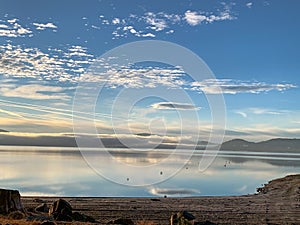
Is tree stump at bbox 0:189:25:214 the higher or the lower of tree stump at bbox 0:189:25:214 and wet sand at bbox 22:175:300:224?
the higher

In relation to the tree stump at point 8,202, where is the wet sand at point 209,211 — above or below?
below

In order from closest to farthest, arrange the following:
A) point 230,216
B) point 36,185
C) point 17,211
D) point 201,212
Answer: point 17,211
point 230,216
point 201,212
point 36,185

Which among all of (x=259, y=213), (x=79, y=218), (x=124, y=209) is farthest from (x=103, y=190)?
(x=79, y=218)

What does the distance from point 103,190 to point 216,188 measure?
19.7m

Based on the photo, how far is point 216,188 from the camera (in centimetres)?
7144

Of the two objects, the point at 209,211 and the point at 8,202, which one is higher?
the point at 8,202

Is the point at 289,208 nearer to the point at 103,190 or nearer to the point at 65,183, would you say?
the point at 103,190

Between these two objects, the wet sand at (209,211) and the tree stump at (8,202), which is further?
the wet sand at (209,211)

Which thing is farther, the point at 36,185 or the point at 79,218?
the point at 36,185

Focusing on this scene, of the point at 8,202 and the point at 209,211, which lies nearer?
the point at 8,202

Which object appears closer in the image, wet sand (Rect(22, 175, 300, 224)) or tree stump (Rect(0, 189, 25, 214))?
tree stump (Rect(0, 189, 25, 214))

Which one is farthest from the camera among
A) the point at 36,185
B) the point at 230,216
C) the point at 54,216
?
the point at 36,185

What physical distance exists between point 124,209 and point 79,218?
35.3 feet

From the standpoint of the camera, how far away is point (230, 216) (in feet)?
100
